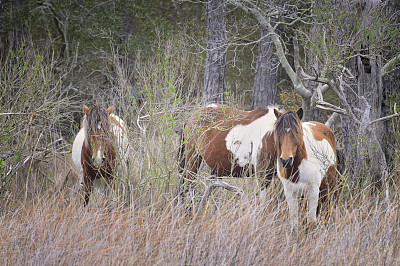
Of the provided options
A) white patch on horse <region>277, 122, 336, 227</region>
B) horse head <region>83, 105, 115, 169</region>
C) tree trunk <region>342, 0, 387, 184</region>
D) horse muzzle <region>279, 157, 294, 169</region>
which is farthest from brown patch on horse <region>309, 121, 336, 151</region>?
horse head <region>83, 105, 115, 169</region>

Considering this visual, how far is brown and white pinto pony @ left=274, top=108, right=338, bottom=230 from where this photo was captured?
479 cm

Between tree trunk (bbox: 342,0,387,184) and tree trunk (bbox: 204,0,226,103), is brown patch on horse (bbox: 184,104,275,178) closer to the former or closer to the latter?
tree trunk (bbox: 342,0,387,184)

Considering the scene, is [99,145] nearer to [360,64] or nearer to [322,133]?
[322,133]

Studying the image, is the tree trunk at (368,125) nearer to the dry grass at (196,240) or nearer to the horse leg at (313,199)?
the horse leg at (313,199)

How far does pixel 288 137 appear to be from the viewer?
479 cm

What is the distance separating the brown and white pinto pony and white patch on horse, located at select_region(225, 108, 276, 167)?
73 centimetres

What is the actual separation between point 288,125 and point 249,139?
3.93ft

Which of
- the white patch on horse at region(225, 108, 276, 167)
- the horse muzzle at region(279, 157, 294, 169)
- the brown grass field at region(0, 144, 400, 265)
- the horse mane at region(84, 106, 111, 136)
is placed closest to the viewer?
the brown grass field at region(0, 144, 400, 265)

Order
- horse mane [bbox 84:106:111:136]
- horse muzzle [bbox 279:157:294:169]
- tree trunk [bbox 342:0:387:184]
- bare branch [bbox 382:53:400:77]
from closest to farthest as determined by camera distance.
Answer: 1. horse muzzle [bbox 279:157:294:169]
2. tree trunk [bbox 342:0:387:184]
3. bare branch [bbox 382:53:400:77]
4. horse mane [bbox 84:106:111:136]

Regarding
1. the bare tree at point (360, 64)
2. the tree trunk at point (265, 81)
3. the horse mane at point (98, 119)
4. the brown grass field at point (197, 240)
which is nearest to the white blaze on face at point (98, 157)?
the horse mane at point (98, 119)

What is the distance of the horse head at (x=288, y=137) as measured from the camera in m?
4.71

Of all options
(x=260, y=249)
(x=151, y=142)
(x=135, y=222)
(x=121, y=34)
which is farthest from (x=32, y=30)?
(x=260, y=249)

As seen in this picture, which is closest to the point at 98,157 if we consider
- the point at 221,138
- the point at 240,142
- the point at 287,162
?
the point at 221,138

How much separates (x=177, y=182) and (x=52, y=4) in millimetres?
8552
